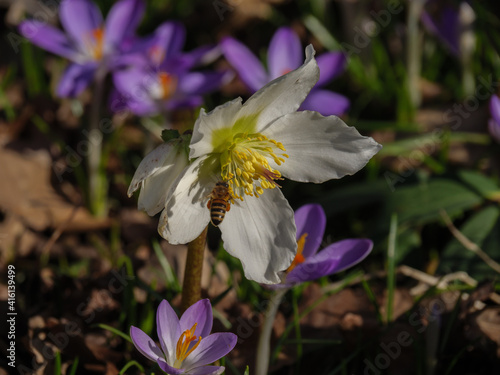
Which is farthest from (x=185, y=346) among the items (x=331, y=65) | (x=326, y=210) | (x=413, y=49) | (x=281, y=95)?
(x=413, y=49)

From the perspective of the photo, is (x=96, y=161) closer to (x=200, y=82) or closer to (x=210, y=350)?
(x=200, y=82)

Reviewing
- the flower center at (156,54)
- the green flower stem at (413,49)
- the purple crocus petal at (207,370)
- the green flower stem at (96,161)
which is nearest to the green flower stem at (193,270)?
the purple crocus petal at (207,370)

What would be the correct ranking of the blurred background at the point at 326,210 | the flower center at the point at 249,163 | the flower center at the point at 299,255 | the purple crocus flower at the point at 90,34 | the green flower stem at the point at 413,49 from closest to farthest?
the flower center at the point at 249,163 < the flower center at the point at 299,255 < the blurred background at the point at 326,210 < the purple crocus flower at the point at 90,34 < the green flower stem at the point at 413,49

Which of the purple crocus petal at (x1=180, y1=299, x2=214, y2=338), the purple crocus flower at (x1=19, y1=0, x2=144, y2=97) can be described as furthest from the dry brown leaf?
the purple crocus petal at (x1=180, y1=299, x2=214, y2=338)

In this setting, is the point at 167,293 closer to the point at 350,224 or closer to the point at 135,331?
the point at 135,331

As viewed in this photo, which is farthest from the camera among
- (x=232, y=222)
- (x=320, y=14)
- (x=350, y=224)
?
(x=320, y=14)

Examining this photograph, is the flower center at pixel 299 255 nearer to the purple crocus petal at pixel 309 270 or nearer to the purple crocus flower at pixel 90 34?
the purple crocus petal at pixel 309 270

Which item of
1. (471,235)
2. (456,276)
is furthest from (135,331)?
(471,235)
